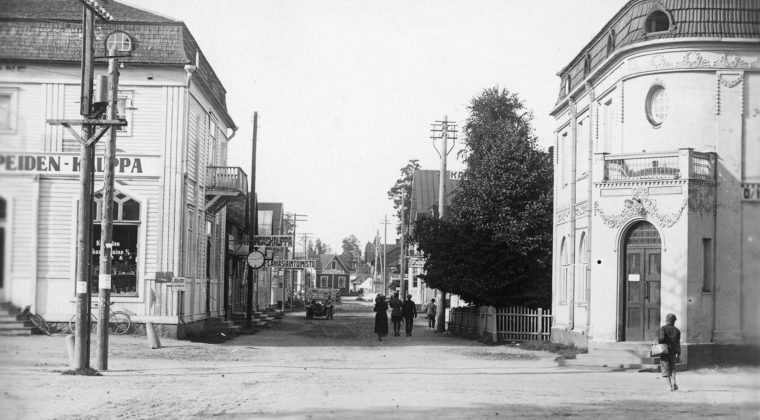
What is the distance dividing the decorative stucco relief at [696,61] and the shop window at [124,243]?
49.7 ft

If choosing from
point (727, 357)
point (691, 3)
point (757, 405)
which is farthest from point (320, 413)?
point (691, 3)

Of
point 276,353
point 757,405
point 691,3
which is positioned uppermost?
point 691,3

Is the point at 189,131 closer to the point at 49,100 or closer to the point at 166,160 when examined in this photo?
the point at 166,160

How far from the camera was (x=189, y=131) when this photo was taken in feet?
95.6

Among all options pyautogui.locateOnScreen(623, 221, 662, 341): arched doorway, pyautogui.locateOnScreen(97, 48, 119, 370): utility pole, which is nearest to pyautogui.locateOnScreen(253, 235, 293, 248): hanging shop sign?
pyautogui.locateOnScreen(623, 221, 662, 341): arched doorway

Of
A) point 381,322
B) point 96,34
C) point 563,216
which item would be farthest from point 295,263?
point 96,34

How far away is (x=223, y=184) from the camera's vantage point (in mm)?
33906

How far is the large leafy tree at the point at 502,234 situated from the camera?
3297 centimetres

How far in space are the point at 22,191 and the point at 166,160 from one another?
848 inches

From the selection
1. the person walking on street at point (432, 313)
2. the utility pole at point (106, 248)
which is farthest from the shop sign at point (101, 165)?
the person walking on street at point (432, 313)

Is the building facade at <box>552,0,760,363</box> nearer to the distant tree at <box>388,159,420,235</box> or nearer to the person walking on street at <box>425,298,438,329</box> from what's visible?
the person walking on street at <box>425,298,438,329</box>

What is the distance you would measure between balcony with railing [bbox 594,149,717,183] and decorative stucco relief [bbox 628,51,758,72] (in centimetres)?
216

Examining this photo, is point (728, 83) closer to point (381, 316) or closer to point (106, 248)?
point (106, 248)

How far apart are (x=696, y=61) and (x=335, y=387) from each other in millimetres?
12357
